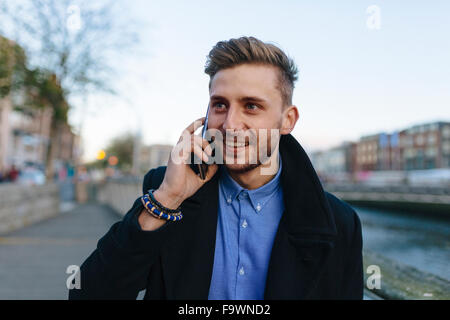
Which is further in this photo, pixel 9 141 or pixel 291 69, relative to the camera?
pixel 9 141

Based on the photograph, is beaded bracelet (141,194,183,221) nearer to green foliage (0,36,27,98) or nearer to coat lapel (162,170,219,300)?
coat lapel (162,170,219,300)

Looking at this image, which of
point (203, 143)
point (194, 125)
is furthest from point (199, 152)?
point (194, 125)

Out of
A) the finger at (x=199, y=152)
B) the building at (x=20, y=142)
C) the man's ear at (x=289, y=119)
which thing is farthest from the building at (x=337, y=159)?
the finger at (x=199, y=152)

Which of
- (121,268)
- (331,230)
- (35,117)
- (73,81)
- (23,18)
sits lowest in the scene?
(121,268)

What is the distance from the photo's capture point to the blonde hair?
148 centimetres

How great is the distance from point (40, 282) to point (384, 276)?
4.35 metres

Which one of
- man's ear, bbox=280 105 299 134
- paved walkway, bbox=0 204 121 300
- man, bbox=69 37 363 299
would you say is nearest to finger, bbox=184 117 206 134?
man, bbox=69 37 363 299

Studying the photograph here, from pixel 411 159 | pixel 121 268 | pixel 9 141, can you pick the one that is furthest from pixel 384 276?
pixel 411 159

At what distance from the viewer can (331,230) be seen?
1426mm

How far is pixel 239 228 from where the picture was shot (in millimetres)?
1547

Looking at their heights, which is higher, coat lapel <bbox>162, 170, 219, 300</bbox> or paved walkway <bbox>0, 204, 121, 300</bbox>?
coat lapel <bbox>162, 170, 219, 300</bbox>

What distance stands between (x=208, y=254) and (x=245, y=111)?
59 centimetres

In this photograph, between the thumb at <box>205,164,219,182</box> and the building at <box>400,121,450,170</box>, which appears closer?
the thumb at <box>205,164,219,182</box>
